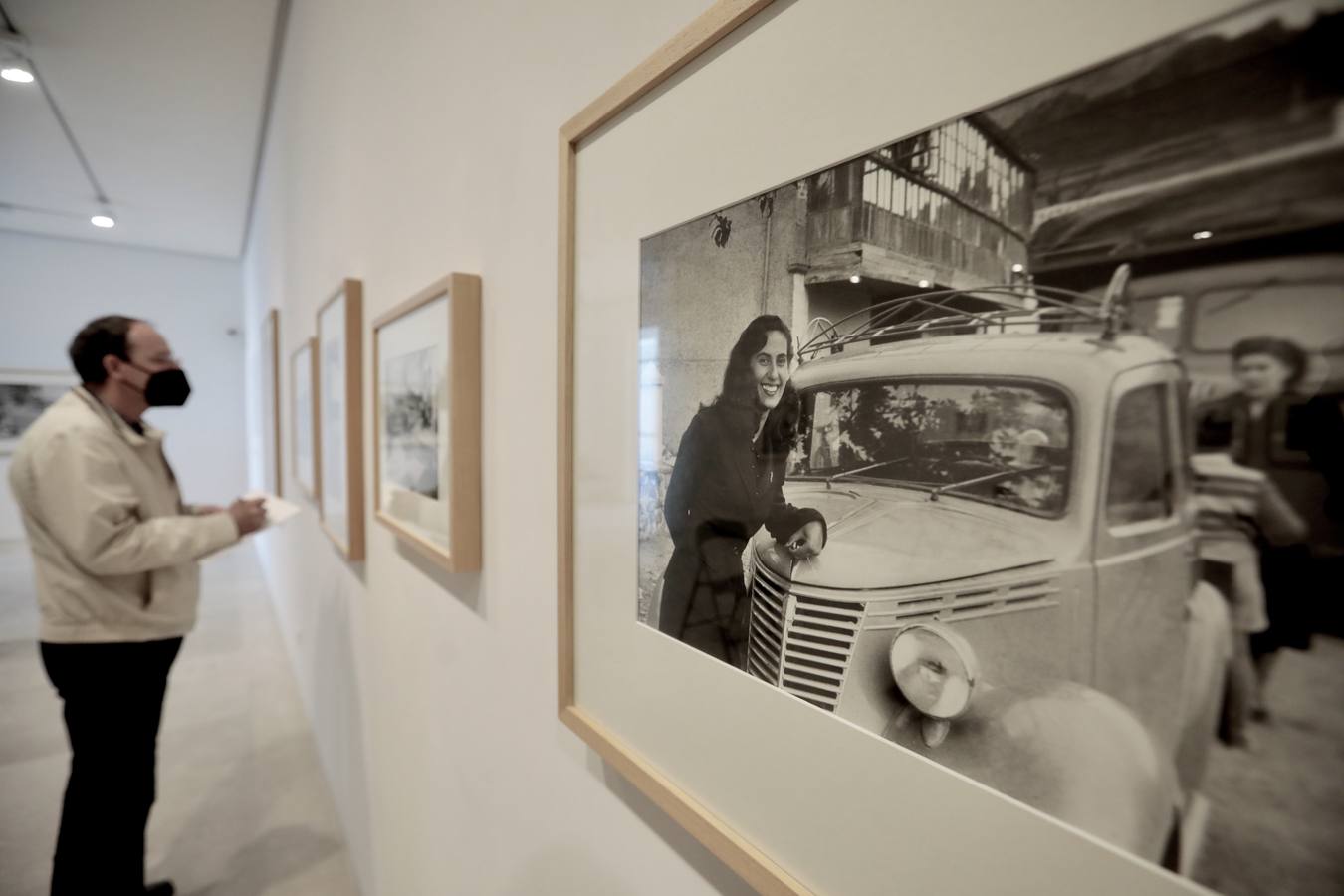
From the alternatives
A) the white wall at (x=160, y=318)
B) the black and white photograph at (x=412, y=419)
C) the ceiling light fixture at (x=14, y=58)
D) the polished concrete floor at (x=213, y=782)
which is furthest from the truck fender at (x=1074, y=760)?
the white wall at (x=160, y=318)

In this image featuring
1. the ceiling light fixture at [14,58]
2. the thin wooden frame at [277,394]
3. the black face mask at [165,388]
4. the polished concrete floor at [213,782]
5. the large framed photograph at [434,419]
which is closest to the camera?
the large framed photograph at [434,419]

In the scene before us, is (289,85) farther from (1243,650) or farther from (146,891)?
(1243,650)

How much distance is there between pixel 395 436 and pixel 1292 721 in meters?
1.23

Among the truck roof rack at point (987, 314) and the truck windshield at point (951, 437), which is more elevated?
the truck roof rack at point (987, 314)

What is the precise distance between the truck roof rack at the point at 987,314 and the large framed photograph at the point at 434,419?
0.63 meters

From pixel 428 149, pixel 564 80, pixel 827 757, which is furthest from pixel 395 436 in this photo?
pixel 827 757

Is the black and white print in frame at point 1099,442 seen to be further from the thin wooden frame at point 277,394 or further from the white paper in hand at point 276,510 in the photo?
the thin wooden frame at point 277,394

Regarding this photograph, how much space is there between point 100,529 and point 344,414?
0.66 metres

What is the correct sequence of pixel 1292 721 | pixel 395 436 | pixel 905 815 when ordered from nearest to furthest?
pixel 1292 721
pixel 905 815
pixel 395 436

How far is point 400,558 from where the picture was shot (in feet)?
4.00

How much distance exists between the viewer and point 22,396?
19.7ft

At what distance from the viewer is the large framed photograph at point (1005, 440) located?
0.64 feet

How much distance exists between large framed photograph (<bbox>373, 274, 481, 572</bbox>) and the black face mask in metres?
0.90

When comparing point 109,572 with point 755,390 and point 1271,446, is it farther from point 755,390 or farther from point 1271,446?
point 1271,446
